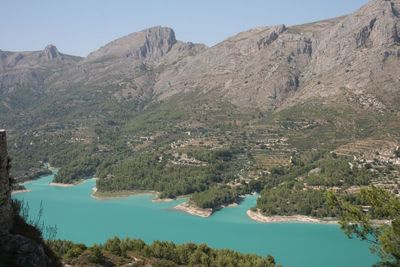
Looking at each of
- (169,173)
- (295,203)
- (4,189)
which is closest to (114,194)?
(169,173)

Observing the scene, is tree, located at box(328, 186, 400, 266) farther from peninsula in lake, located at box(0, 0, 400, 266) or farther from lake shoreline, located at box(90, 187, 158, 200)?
lake shoreline, located at box(90, 187, 158, 200)

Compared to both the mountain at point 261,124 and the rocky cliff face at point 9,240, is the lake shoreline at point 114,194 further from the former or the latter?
the rocky cliff face at point 9,240

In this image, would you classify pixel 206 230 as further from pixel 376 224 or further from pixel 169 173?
pixel 376 224

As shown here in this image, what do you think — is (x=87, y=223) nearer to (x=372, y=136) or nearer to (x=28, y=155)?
(x=372, y=136)

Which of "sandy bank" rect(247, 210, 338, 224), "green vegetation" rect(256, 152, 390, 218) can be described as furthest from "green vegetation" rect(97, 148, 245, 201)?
"sandy bank" rect(247, 210, 338, 224)

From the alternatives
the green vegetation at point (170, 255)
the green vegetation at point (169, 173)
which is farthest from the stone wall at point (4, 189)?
the green vegetation at point (169, 173)

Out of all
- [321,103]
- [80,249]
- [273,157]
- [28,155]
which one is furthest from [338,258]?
[28,155]
